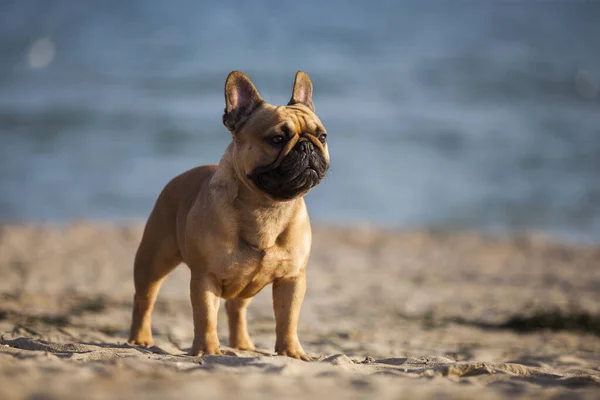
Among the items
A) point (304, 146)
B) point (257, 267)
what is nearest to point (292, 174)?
point (304, 146)

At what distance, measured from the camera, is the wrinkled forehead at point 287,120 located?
14.1 feet

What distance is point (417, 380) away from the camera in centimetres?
354

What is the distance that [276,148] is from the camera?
13.9 feet

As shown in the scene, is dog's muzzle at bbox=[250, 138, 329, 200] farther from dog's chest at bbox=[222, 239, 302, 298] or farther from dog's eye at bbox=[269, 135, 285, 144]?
dog's chest at bbox=[222, 239, 302, 298]

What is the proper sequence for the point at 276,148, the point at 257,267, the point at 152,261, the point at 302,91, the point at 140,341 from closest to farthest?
the point at 276,148
the point at 257,267
the point at 302,91
the point at 152,261
the point at 140,341

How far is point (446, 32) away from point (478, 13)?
3.34 metres

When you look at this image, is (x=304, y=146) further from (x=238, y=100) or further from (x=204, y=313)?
(x=204, y=313)

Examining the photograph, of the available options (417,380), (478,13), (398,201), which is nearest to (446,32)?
(478,13)

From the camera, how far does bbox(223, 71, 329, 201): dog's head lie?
4.17 m

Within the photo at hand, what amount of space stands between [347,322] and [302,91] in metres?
3.51

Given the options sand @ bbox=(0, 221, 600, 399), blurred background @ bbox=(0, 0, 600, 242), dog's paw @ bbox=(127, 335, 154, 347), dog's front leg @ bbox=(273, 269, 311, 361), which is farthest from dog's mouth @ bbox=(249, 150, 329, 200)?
blurred background @ bbox=(0, 0, 600, 242)

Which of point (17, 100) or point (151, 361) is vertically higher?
point (17, 100)

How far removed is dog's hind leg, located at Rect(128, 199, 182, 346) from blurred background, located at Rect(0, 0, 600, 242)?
10.4 metres

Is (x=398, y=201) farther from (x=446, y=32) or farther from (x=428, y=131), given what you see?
(x=446, y=32)
